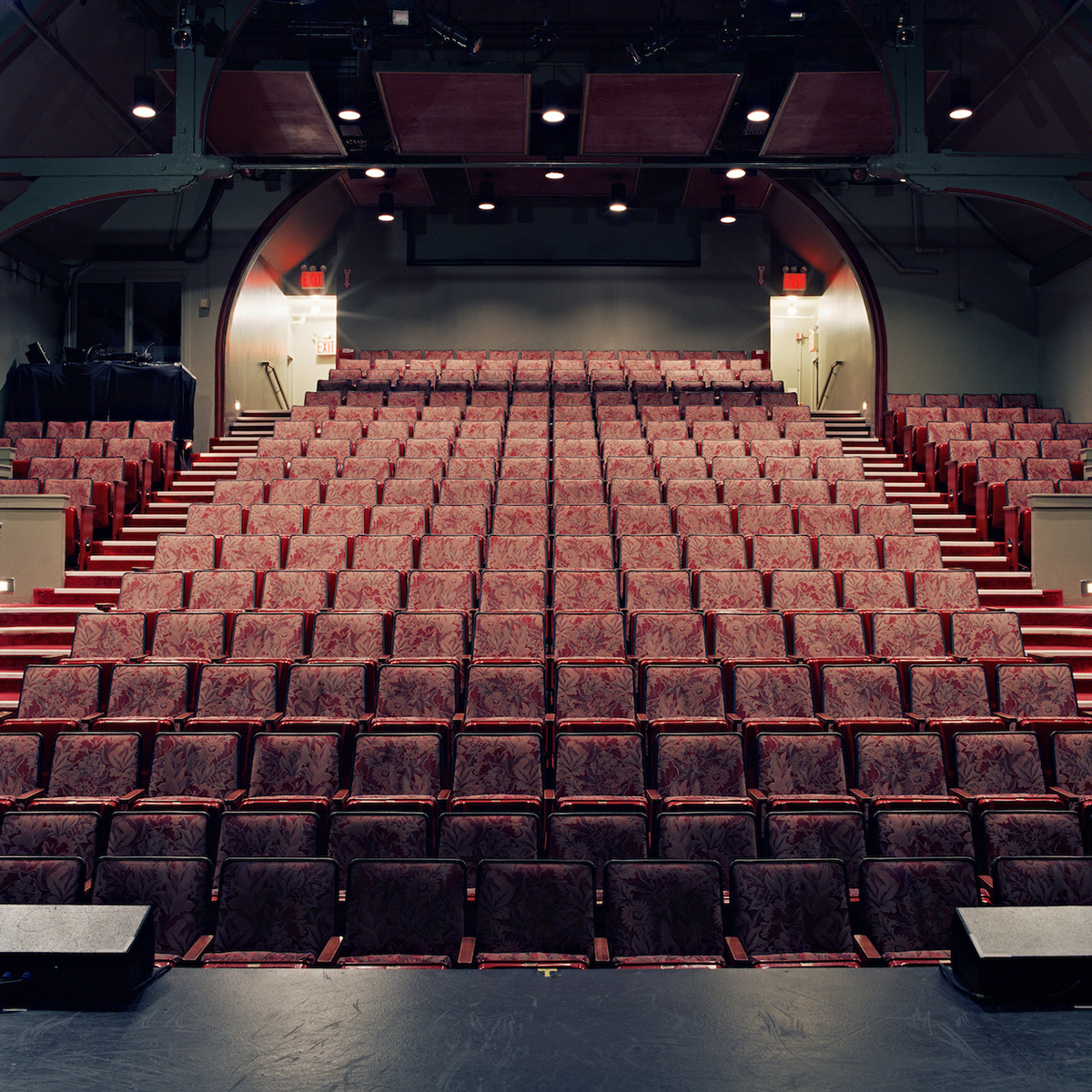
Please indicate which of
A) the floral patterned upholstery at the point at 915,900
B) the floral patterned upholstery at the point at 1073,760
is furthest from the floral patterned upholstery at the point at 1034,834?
the floral patterned upholstery at the point at 1073,760

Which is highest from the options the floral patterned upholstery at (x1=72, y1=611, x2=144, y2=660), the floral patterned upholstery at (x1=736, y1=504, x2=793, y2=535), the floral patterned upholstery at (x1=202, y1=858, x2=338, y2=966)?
the floral patterned upholstery at (x1=736, y1=504, x2=793, y2=535)

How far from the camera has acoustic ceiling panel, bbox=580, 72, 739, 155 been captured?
338 cm

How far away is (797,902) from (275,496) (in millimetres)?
2245

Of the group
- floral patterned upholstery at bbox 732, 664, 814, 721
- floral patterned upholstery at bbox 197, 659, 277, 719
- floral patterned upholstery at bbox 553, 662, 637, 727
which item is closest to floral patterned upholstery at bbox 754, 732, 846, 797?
floral patterned upholstery at bbox 732, 664, 814, 721

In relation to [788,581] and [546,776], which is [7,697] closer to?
[546,776]

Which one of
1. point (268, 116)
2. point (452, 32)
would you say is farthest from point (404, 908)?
point (268, 116)

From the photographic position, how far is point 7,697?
2207 mm

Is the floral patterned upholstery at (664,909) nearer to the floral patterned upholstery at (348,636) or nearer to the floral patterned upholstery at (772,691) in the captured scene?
the floral patterned upholstery at (772,691)

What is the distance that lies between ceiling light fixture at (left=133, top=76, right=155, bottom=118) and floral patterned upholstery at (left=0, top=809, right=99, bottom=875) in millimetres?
3057

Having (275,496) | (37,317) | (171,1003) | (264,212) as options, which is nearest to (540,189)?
(264,212)

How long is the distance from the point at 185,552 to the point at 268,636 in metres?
0.65

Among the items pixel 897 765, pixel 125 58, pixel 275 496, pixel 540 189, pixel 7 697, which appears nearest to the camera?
pixel 897 765

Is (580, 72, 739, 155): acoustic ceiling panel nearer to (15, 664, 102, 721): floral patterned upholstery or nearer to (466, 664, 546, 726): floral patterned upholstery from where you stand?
(466, 664, 546, 726): floral patterned upholstery

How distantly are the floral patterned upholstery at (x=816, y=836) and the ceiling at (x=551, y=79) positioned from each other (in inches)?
114
